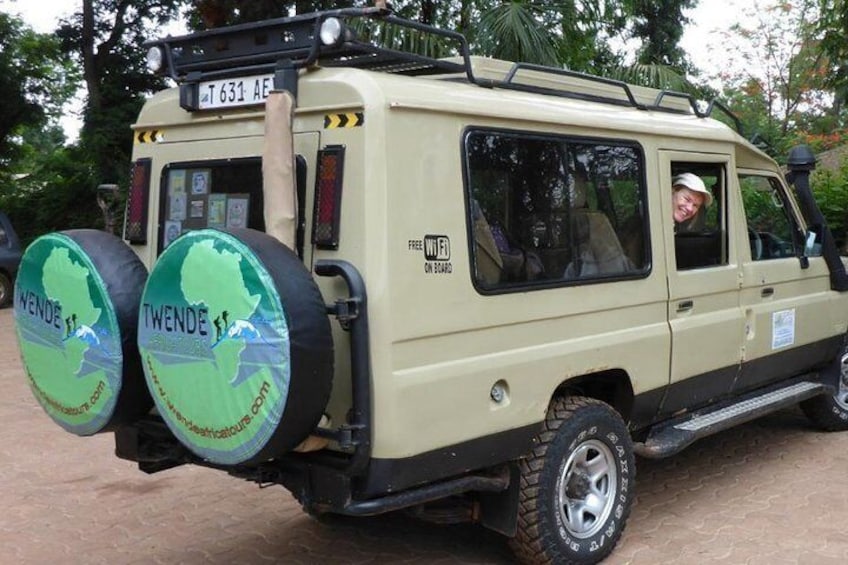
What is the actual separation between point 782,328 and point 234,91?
378 cm

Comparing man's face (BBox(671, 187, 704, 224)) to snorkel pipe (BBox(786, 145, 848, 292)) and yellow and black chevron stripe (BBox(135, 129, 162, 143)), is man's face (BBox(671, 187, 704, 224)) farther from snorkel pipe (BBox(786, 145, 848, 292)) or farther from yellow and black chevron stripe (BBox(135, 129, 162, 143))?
yellow and black chevron stripe (BBox(135, 129, 162, 143))

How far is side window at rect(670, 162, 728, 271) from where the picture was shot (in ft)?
17.1

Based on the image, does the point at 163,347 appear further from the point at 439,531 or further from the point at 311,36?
the point at 439,531

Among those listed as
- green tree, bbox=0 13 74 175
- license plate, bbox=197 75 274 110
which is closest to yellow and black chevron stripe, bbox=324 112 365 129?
license plate, bbox=197 75 274 110

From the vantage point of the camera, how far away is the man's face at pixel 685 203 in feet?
17.2

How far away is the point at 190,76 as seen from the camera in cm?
435

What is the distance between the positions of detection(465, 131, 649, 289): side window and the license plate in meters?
0.90

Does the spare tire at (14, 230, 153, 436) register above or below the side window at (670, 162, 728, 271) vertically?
below

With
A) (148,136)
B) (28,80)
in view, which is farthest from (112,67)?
(148,136)

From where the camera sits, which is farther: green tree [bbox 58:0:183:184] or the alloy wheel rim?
green tree [bbox 58:0:183:184]

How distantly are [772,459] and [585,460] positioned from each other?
240 centimetres

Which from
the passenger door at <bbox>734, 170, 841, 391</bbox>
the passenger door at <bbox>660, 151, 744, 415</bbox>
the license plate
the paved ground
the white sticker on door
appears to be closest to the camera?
the license plate

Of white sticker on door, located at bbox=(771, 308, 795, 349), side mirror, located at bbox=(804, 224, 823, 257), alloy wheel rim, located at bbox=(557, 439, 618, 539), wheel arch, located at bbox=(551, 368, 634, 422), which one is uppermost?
side mirror, located at bbox=(804, 224, 823, 257)

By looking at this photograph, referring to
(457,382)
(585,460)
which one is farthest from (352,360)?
(585,460)
